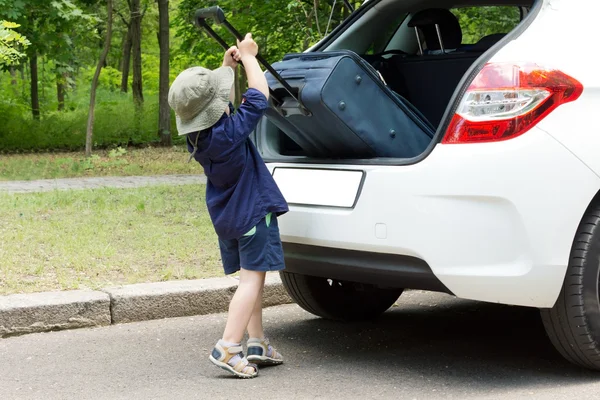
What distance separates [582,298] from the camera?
3.71 metres

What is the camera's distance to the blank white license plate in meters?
3.96

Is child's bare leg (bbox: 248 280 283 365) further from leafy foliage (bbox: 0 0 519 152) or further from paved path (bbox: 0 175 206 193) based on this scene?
leafy foliage (bbox: 0 0 519 152)

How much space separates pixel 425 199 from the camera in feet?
12.1

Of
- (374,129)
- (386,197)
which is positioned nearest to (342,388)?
(386,197)

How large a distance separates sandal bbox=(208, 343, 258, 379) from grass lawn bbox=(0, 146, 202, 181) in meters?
9.98

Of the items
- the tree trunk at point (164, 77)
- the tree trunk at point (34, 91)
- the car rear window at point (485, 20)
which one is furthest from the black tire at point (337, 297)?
the tree trunk at point (34, 91)

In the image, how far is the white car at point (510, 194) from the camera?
359cm

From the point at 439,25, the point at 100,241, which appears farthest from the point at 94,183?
the point at 439,25

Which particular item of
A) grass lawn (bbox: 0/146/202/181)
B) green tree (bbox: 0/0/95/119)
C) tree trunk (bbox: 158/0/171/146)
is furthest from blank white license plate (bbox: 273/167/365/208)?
tree trunk (bbox: 158/0/171/146)

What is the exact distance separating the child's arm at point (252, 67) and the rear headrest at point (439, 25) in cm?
118

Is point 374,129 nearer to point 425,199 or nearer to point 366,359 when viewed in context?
point 425,199

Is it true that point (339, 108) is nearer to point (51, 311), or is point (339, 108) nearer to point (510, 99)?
point (510, 99)

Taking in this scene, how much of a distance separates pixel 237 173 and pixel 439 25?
161 centimetres

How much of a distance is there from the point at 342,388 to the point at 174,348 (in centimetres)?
109
